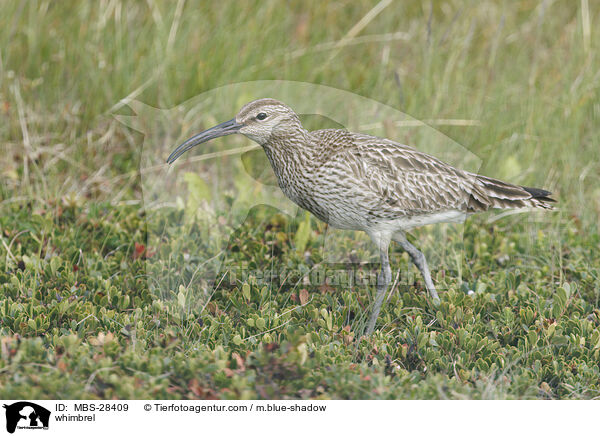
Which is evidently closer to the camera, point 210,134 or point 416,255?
point 210,134

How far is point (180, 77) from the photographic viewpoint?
27.4 ft

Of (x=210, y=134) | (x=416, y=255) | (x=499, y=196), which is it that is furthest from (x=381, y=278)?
(x=210, y=134)

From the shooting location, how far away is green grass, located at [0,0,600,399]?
186 inches

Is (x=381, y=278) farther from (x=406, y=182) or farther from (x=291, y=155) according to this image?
(x=291, y=155)

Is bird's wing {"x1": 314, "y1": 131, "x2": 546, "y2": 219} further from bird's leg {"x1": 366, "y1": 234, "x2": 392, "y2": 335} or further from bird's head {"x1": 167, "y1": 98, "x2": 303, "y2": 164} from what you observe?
bird's head {"x1": 167, "y1": 98, "x2": 303, "y2": 164}

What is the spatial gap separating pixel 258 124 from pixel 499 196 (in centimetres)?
212

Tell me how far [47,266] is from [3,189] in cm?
179

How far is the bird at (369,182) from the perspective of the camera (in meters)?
5.23

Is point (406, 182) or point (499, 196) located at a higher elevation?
point (406, 182)

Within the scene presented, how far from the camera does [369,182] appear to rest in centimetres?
549
